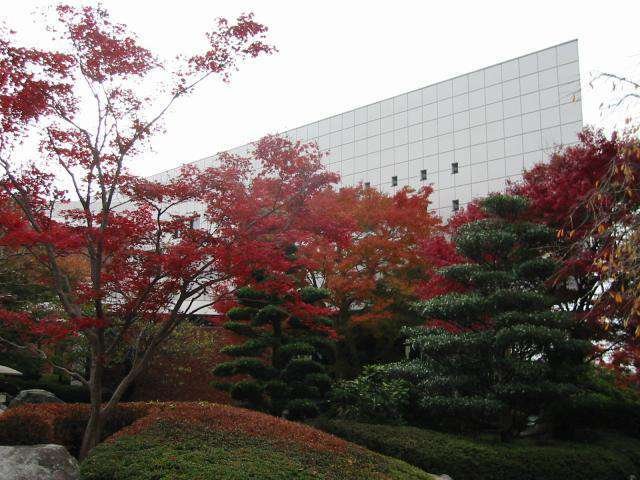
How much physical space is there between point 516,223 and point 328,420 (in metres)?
5.53

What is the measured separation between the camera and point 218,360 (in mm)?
19922

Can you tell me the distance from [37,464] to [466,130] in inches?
917

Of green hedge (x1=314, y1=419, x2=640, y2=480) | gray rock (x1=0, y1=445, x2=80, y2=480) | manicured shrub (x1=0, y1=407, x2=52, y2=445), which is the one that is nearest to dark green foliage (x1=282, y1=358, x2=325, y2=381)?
green hedge (x1=314, y1=419, x2=640, y2=480)

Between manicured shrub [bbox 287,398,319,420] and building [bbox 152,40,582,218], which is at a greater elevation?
building [bbox 152,40,582,218]

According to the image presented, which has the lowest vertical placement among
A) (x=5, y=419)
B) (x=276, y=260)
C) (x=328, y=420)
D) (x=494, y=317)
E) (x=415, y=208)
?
(x=328, y=420)

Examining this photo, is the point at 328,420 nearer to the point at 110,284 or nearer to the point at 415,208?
the point at 110,284

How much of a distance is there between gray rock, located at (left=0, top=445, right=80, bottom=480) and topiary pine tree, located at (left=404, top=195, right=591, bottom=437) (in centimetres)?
654

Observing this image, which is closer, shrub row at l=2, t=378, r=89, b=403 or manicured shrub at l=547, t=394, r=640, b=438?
manicured shrub at l=547, t=394, r=640, b=438

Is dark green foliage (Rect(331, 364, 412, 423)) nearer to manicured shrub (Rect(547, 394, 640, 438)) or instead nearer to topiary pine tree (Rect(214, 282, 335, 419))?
topiary pine tree (Rect(214, 282, 335, 419))

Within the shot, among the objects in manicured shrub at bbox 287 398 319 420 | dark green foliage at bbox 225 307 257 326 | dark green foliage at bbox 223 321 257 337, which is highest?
dark green foliage at bbox 225 307 257 326

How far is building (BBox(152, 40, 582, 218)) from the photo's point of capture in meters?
24.6

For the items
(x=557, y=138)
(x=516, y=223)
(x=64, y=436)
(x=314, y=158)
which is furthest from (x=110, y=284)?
(x=557, y=138)

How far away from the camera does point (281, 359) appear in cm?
1459

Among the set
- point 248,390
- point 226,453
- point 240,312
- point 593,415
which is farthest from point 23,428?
point 593,415
